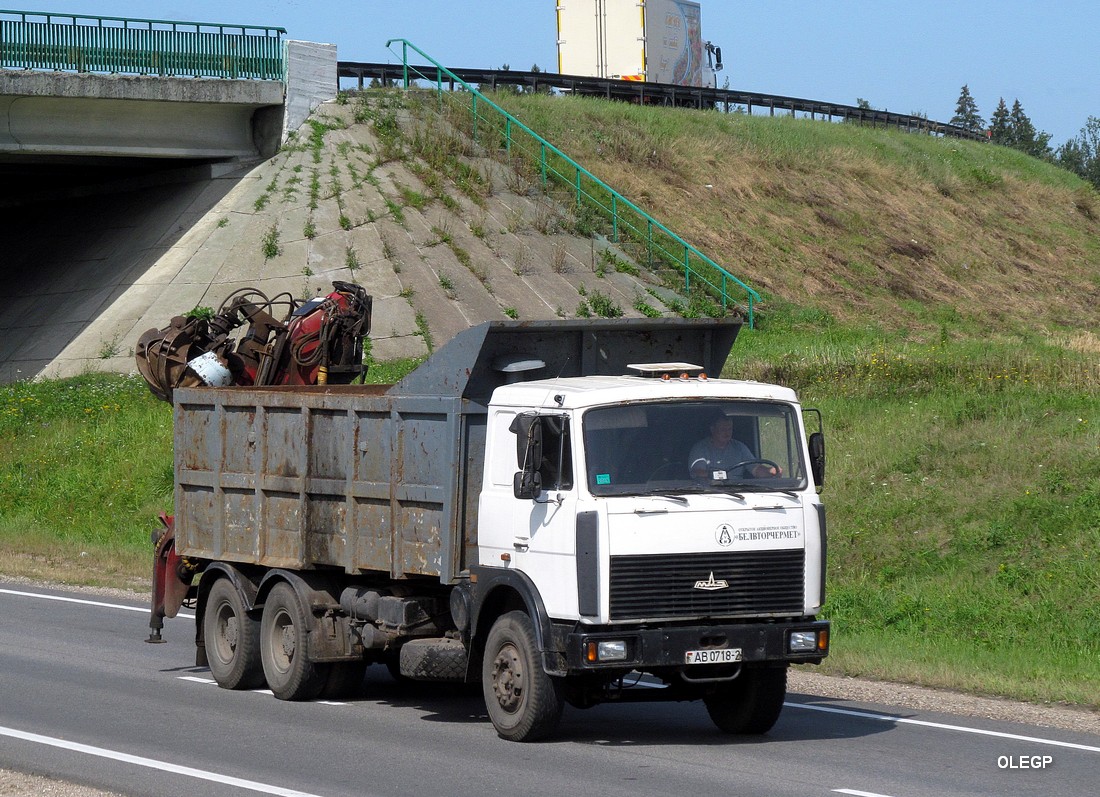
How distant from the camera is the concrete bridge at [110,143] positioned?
29.7 metres

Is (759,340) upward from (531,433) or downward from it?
upward

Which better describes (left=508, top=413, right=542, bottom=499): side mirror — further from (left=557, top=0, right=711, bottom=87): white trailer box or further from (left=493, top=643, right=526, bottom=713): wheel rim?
(left=557, top=0, right=711, bottom=87): white trailer box

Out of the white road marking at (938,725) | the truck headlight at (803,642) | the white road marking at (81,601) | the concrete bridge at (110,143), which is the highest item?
the concrete bridge at (110,143)

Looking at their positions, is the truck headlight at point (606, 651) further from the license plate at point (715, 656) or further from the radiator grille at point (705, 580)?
the license plate at point (715, 656)

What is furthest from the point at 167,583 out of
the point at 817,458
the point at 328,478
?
the point at 817,458

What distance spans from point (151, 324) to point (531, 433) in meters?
23.5

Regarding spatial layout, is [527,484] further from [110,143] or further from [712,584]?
[110,143]

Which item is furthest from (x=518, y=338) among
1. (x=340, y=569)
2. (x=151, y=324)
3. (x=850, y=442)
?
(x=151, y=324)

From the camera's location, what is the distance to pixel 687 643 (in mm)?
8953

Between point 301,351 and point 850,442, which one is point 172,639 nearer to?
point 301,351

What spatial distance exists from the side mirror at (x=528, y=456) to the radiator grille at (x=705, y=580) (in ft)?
2.48

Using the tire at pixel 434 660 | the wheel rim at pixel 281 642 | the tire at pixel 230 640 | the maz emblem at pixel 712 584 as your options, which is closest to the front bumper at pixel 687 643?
the maz emblem at pixel 712 584

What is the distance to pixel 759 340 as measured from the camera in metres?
32.9

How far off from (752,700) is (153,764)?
153 inches
